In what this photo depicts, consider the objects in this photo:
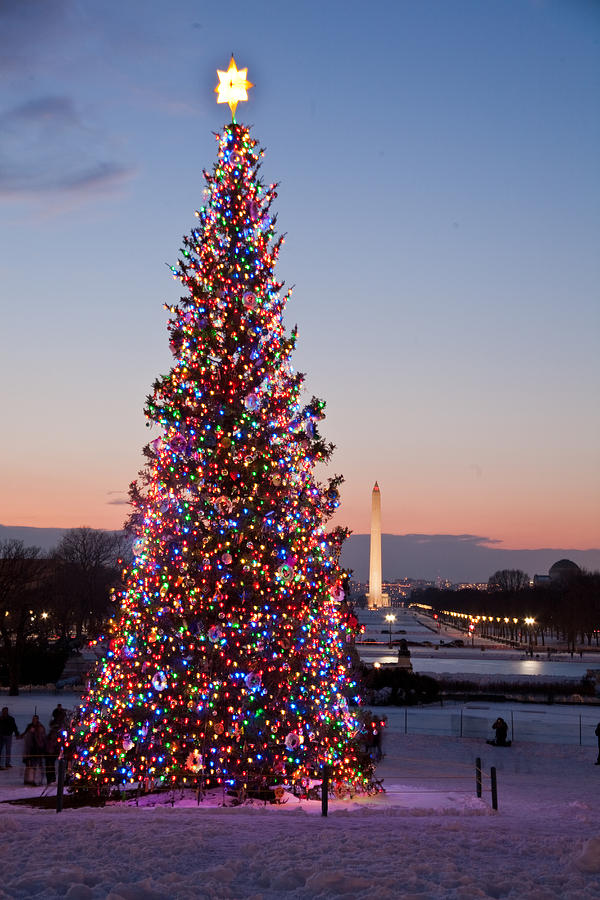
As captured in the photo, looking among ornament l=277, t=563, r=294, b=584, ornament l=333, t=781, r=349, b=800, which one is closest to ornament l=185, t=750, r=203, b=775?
ornament l=333, t=781, r=349, b=800

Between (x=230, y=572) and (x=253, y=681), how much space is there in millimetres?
1670

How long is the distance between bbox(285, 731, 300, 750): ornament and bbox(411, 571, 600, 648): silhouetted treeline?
67.8 meters

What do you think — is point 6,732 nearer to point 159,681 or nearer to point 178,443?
point 159,681

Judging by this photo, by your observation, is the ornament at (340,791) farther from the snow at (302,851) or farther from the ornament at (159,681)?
the ornament at (159,681)

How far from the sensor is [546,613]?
3878 inches

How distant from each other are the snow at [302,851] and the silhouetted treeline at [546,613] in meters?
69.2

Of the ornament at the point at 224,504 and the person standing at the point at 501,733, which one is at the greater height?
the ornament at the point at 224,504

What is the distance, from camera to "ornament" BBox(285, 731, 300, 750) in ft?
44.7

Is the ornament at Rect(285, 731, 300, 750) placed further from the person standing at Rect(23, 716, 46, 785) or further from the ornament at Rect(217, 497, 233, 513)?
the person standing at Rect(23, 716, 46, 785)

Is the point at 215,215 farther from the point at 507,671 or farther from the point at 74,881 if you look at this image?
the point at 507,671

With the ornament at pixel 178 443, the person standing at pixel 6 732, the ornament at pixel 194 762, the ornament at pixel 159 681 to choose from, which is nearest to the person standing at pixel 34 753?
the person standing at pixel 6 732

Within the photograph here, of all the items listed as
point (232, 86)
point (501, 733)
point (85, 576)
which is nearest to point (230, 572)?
point (232, 86)

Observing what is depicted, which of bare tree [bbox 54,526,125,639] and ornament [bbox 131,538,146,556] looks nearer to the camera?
ornament [bbox 131,538,146,556]

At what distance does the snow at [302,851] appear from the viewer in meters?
7.26
